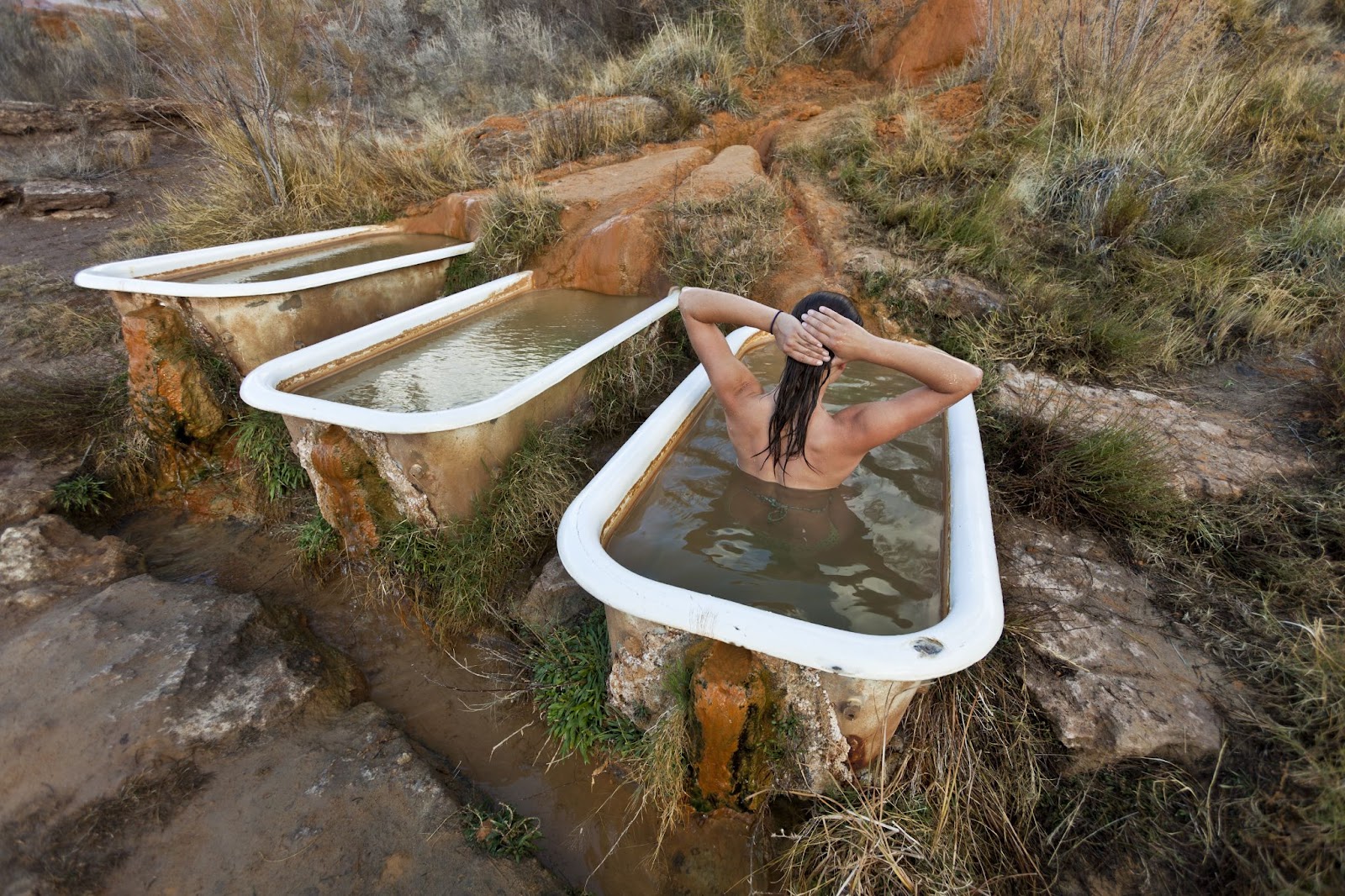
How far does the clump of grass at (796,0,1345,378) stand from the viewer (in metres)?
3.30

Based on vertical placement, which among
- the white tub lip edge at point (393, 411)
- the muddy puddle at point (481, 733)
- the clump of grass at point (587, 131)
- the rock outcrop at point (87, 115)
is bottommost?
the muddy puddle at point (481, 733)

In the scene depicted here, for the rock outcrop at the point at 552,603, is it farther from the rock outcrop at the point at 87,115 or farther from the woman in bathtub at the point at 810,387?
the rock outcrop at the point at 87,115

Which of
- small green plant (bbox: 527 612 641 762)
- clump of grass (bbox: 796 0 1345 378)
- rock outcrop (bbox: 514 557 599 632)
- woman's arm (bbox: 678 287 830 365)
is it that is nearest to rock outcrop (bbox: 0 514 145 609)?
rock outcrop (bbox: 514 557 599 632)

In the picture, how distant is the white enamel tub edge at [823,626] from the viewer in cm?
136

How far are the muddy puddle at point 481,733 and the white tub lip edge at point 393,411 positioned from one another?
3.01 feet

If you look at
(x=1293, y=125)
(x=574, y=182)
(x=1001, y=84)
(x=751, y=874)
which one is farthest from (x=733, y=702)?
(x=1293, y=125)

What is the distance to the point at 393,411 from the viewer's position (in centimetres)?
246

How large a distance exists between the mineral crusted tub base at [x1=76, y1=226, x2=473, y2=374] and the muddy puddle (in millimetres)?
1029

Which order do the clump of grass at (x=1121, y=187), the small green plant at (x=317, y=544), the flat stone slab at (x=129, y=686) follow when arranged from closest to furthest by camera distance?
the flat stone slab at (x=129, y=686) < the small green plant at (x=317, y=544) < the clump of grass at (x=1121, y=187)

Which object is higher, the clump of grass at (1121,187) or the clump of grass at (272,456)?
the clump of grass at (1121,187)

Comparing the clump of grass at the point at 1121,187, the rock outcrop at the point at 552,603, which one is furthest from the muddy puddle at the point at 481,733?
the clump of grass at the point at 1121,187

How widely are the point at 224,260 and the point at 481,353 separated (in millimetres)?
1946

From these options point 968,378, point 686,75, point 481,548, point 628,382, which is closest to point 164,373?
point 481,548

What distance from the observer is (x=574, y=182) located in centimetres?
494
